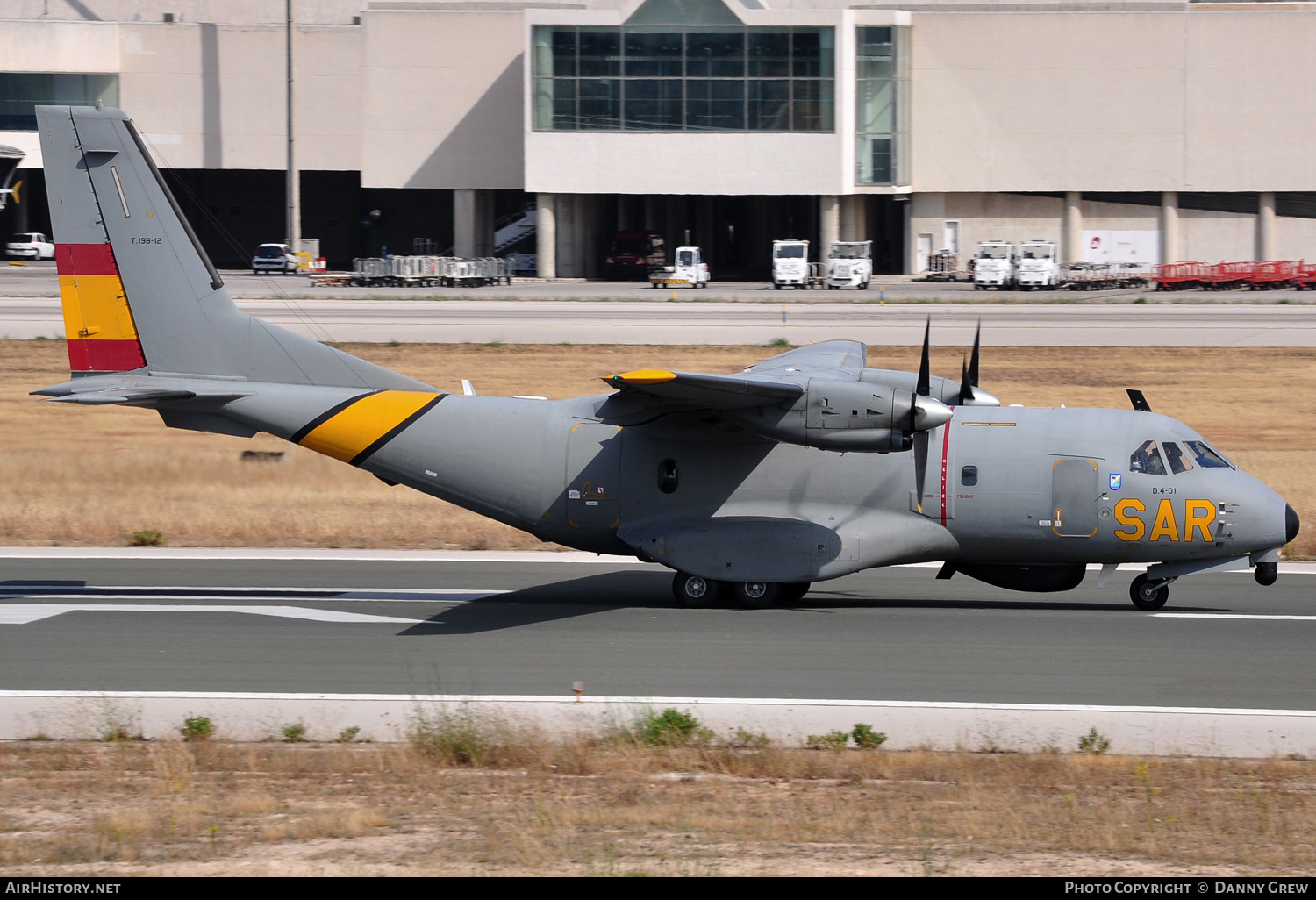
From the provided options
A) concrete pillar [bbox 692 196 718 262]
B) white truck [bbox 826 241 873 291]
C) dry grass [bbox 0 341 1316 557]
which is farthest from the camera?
concrete pillar [bbox 692 196 718 262]

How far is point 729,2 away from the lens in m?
80.9

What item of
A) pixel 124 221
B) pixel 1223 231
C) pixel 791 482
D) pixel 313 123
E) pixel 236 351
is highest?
pixel 313 123

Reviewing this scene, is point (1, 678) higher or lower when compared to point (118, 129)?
lower

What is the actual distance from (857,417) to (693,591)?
3.72 metres

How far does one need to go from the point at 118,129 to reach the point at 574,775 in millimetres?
11864

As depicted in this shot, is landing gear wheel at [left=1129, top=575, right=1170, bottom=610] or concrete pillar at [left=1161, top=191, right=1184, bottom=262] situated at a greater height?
concrete pillar at [left=1161, top=191, right=1184, bottom=262]

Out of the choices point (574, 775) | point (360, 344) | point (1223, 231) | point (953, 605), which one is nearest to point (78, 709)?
point (574, 775)

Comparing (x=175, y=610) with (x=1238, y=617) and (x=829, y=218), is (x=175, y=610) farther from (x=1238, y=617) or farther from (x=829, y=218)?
(x=829, y=218)

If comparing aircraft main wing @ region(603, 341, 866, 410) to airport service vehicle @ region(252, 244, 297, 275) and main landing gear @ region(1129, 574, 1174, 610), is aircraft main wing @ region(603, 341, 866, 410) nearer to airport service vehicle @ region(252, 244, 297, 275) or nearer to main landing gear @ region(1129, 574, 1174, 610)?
main landing gear @ region(1129, 574, 1174, 610)

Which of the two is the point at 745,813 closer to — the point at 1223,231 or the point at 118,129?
the point at 118,129

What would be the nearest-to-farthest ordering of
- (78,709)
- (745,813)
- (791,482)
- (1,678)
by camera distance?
1. (745,813)
2. (78,709)
3. (1,678)
4. (791,482)

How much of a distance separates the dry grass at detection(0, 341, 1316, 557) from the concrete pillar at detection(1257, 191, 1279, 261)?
1724 inches

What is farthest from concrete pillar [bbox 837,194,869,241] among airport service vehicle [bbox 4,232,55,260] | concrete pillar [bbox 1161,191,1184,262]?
airport service vehicle [bbox 4,232,55,260]

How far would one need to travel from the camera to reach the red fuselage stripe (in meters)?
18.8
